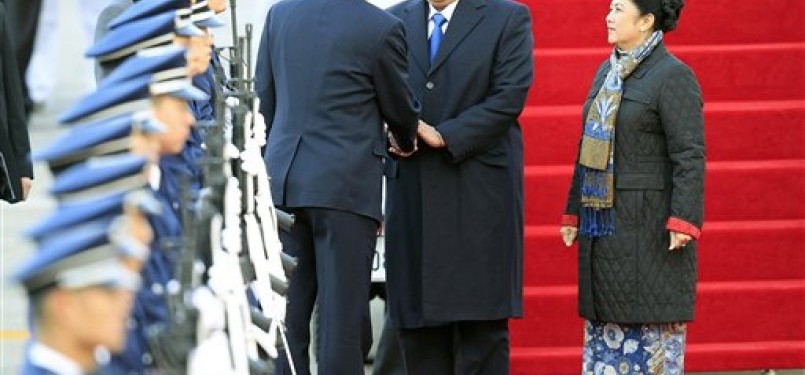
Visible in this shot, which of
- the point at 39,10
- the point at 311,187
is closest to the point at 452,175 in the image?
the point at 311,187

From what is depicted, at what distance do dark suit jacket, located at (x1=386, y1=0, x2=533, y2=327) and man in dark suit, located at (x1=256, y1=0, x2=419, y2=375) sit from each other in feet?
0.97

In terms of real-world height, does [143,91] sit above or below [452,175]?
above

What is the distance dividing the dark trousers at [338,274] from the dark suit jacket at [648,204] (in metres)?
0.78

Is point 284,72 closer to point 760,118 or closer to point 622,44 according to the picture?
point 622,44

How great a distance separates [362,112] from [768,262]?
204 centimetres

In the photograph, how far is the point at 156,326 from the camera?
3160 mm

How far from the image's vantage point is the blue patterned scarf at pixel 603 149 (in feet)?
18.4

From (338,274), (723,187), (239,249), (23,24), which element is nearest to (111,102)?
(239,249)

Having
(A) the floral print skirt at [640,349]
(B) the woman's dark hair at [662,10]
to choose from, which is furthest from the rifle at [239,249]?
(B) the woman's dark hair at [662,10]

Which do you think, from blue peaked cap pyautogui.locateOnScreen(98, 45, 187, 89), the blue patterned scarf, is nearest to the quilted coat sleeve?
the blue patterned scarf

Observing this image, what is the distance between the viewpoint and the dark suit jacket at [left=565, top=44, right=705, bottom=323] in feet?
18.3

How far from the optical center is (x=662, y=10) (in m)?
5.65

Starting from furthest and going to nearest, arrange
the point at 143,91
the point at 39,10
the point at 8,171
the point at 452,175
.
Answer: the point at 39,10 → the point at 8,171 → the point at 452,175 → the point at 143,91

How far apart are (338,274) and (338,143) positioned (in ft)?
1.32
